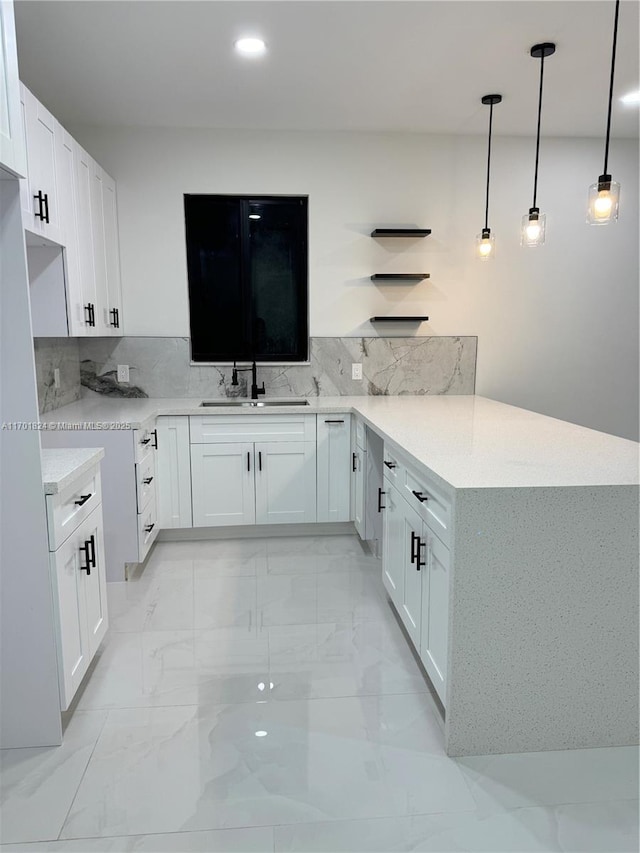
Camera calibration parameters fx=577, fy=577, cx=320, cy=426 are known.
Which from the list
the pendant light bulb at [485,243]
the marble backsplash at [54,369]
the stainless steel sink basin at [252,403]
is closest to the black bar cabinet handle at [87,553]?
the marble backsplash at [54,369]

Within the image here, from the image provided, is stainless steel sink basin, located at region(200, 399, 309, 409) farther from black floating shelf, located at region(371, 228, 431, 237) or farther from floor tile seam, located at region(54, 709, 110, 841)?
floor tile seam, located at region(54, 709, 110, 841)

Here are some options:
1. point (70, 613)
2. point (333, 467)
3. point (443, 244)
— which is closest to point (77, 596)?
point (70, 613)

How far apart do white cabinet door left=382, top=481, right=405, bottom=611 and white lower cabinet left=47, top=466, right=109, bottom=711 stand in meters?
1.22

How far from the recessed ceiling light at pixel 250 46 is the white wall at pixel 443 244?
1129 mm

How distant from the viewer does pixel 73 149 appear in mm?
2975

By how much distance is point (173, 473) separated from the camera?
3576 millimetres

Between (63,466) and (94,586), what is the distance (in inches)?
21.3

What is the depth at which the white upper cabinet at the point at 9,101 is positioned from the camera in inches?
61.6

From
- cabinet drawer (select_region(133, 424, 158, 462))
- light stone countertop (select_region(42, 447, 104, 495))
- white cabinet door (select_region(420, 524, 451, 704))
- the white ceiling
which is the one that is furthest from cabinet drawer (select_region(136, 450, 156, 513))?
the white ceiling

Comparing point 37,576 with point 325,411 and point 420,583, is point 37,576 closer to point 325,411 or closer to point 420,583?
point 420,583

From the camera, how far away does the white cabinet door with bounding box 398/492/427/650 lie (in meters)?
2.12

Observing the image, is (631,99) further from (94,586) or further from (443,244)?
(94,586)

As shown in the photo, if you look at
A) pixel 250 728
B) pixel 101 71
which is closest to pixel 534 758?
pixel 250 728

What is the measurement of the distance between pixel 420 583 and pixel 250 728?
772 mm
